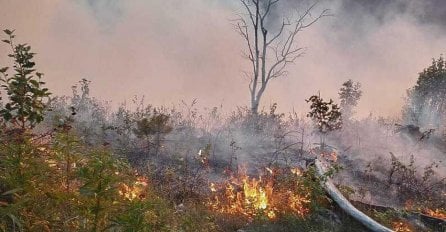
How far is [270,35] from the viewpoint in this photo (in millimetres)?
24734

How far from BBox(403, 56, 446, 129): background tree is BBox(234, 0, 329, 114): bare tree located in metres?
6.75

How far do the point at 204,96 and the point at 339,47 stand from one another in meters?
10.2

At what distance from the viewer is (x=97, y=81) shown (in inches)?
1139

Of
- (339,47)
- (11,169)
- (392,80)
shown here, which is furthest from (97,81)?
(11,169)

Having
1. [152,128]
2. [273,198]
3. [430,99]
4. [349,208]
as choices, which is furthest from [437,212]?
[430,99]

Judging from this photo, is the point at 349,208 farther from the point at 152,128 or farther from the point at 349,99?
the point at 349,99

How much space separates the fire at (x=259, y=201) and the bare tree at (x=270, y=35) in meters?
13.6

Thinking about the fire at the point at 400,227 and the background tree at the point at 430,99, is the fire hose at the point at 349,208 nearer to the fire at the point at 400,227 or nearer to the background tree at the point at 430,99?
the fire at the point at 400,227

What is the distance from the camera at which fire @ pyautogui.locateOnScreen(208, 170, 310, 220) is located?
9.48m

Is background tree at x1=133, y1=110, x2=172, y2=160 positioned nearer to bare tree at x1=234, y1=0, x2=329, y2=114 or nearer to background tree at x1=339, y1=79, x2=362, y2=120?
bare tree at x1=234, y1=0, x2=329, y2=114

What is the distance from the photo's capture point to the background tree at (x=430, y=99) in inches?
990

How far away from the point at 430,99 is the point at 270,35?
1044 centimetres

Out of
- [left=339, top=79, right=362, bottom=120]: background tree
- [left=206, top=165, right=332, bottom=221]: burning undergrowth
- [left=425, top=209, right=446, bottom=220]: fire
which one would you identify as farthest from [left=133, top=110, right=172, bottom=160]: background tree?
[left=339, top=79, right=362, bottom=120]: background tree

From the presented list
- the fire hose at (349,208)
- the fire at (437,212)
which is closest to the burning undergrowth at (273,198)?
the fire hose at (349,208)
